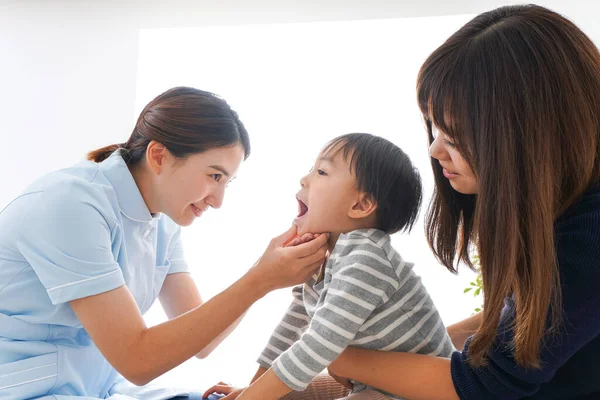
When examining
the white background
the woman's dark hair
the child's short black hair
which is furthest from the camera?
the white background

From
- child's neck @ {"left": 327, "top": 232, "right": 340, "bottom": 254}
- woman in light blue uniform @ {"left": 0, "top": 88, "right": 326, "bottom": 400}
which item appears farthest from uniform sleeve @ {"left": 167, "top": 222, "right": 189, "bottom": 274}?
child's neck @ {"left": 327, "top": 232, "right": 340, "bottom": 254}

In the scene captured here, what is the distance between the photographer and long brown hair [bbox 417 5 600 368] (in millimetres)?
1108

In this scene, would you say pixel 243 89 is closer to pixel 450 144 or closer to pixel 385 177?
pixel 385 177

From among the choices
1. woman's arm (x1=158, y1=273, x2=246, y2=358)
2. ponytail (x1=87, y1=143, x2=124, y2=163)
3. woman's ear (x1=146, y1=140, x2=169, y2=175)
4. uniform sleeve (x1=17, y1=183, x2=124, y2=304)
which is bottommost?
woman's arm (x1=158, y1=273, x2=246, y2=358)

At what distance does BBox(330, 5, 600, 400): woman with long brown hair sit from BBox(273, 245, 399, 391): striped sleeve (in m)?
0.18

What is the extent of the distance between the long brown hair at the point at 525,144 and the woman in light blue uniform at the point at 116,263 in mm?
463

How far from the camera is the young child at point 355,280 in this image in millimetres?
1308

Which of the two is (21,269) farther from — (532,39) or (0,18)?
(0,18)

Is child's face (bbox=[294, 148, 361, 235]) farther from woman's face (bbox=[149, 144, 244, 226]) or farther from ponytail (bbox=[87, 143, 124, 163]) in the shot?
ponytail (bbox=[87, 143, 124, 163])

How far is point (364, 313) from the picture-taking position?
4.35 feet

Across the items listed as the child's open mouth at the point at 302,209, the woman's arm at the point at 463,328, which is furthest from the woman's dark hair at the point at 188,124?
the woman's arm at the point at 463,328

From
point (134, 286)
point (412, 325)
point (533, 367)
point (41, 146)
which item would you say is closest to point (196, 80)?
point (41, 146)

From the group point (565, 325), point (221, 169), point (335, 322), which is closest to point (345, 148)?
point (221, 169)

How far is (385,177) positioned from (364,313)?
1.16ft
